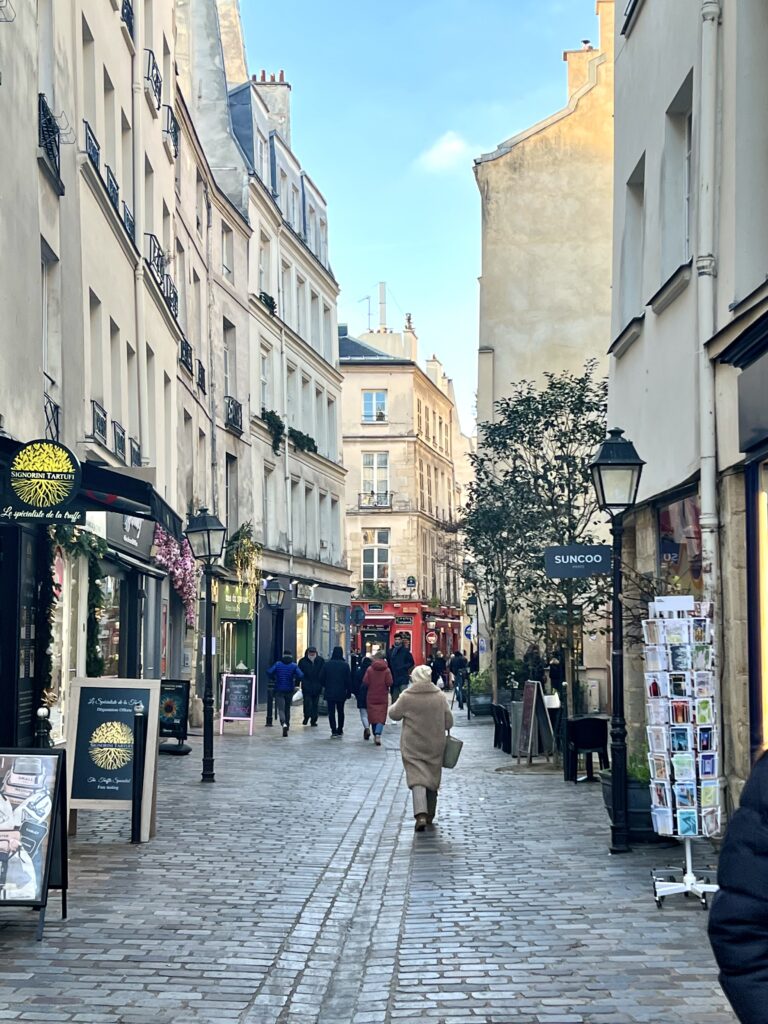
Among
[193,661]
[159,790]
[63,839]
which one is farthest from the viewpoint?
[193,661]

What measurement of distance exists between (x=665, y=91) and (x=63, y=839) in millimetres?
8706

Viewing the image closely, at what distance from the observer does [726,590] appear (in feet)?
34.1

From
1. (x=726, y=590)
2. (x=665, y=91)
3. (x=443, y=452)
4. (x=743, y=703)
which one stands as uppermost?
(x=443, y=452)

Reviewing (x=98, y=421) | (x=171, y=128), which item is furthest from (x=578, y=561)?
(x=171, y=128)

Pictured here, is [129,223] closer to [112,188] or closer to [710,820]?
[112,188]

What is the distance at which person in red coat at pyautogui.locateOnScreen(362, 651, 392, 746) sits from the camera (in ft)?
76.4

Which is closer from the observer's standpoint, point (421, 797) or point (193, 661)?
point (421, 797)

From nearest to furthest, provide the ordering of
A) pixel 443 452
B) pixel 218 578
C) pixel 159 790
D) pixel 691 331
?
1. pixel 691 331
2. pixel 159 790
3. pixel 218 578
4. pixel 443 452

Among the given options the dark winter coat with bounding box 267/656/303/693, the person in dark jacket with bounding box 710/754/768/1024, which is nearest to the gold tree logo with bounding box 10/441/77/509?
the person in dark jacket with bounding box 710/754/768/1024

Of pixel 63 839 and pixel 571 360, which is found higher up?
pixel 571 360

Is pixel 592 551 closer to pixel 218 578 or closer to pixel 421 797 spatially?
pixel 421 797

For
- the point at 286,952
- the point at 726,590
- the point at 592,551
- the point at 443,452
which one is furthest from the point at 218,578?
the point at 443,452

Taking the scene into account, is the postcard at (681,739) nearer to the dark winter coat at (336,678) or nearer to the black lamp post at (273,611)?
the dark winter coat at (336,678)

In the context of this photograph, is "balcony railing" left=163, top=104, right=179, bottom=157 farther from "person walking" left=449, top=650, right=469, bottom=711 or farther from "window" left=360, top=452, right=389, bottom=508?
"window" left=360, top=452, right=389, bottom=508
